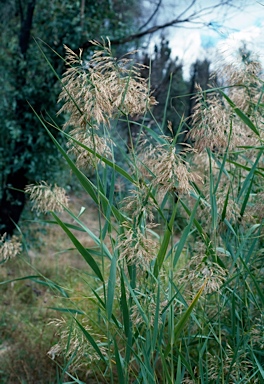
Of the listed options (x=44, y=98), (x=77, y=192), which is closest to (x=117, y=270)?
(x=44, y=98)

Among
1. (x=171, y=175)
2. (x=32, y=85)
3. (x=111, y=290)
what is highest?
(x=171, y=175)

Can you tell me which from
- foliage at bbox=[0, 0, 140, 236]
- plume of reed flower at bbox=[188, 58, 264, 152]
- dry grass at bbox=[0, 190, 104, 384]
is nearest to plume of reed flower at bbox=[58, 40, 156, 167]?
plume of reed flower at bbox=[188, 58, 264, 152]

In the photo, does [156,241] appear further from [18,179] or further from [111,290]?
[18,179]

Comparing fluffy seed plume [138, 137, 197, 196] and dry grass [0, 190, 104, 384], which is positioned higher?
fluffy seed plume [138, 137, 197, 196]

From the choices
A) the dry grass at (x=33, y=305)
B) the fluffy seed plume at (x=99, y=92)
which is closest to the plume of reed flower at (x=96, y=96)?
the fluffy seed plume at (x=99, y=92)

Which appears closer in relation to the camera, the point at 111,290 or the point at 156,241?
the point at 111,290

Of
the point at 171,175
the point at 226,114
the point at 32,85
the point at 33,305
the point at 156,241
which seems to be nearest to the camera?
the point at 171,175

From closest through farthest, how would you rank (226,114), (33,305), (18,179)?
(226,114)
(33,305)
(18,179)

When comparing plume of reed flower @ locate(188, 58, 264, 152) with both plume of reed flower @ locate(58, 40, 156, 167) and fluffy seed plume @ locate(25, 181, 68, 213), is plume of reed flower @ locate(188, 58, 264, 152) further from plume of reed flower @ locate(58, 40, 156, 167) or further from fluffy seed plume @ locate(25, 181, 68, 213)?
fluffy seed plume @ locate(25, 181, 68, 213)

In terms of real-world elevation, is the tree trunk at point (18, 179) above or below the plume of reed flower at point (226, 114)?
below

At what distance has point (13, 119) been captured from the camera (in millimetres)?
4711

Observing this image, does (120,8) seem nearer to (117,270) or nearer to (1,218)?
(1,218)

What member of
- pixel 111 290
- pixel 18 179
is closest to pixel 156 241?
pixel 111 290

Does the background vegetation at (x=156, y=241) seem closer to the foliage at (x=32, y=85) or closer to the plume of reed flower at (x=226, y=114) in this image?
the plume of reed flower at (x=226, y=114)
